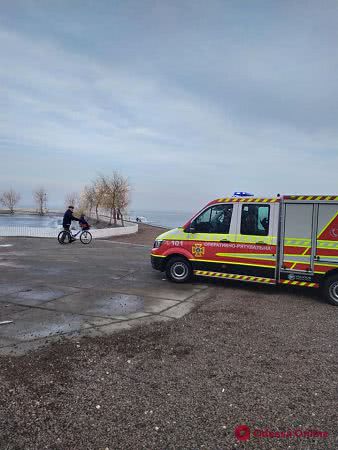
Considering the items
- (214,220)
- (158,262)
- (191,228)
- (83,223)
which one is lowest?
(158,262)

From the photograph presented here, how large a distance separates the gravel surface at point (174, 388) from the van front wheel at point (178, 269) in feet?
10.8

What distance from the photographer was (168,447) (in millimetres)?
2943

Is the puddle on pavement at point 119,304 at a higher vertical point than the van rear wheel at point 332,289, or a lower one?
lower

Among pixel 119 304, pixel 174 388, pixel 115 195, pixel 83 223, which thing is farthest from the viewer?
pixel 115 195

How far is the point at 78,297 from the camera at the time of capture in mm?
7695

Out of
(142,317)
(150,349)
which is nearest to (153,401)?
(150,349)

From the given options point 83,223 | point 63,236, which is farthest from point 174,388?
point 83,223

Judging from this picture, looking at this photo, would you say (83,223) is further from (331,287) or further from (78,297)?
(331,287)

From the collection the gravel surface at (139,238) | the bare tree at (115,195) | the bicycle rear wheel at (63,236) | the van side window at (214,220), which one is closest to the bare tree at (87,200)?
the bare tree at (115,195)

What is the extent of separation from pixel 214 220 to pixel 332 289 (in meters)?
3.25

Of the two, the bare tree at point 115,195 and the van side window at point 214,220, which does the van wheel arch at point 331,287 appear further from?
the bare tree at point 115,195

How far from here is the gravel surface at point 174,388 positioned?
3076mm

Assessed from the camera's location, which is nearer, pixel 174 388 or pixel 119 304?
pixel 174 388

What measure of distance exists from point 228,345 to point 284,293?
416 centimetres
